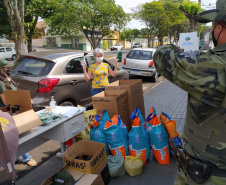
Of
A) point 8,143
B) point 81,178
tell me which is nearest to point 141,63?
point 81,178

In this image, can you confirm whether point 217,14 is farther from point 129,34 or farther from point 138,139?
point 129,34

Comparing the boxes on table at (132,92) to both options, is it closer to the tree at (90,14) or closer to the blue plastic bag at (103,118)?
the blue plastic bag at (103,118)

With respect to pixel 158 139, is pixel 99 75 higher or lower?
higher

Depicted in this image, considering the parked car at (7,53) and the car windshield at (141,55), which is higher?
the parked car at (7,53)

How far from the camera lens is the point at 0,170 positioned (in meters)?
3.32

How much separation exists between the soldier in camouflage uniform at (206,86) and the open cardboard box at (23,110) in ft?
5.34

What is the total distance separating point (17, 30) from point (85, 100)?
312 inches

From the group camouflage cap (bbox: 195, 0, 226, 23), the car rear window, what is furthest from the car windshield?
camouflage cap (bbox: 195, 0, 226, 23)

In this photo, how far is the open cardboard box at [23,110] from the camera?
7.78 ft

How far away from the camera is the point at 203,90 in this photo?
1303 millimetres

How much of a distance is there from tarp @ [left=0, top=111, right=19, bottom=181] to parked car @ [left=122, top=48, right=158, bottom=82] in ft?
27.0

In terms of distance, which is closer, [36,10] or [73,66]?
[73,66]

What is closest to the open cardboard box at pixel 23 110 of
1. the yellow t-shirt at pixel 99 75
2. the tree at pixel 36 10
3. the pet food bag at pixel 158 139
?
the pet food bag at pixel 158 139

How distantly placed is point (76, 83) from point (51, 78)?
0.72 meters
